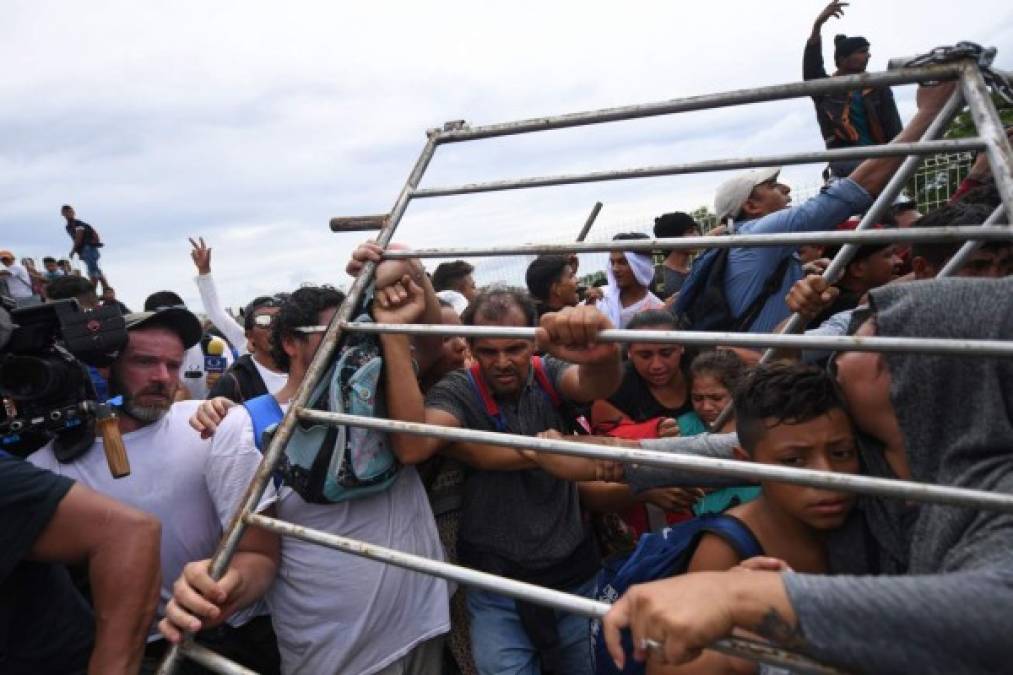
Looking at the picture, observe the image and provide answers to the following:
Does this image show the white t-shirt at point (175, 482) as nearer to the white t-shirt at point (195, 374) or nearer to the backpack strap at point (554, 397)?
the backpack strap at point (554, 397)

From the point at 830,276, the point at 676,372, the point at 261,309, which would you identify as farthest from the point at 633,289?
the point at 830,276

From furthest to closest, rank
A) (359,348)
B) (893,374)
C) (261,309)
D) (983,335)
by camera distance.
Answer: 1. (261,309)
2. (359,348)
3. (893,374)
4. (983,335)

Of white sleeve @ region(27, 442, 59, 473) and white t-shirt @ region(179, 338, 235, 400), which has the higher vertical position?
white t-shirt @ region(179, 338, 235, 400)

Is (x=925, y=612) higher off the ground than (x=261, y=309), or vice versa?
(x=261, y=309)

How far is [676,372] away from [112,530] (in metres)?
2.22

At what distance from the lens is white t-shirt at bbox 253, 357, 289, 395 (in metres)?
3.73

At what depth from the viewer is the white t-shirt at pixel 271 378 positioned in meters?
3.73

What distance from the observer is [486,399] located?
2377 millimetres

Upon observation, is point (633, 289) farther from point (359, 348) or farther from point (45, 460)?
point (45, 460)

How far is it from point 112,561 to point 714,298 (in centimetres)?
280

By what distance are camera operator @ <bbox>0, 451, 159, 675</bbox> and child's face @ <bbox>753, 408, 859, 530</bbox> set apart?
5.29 ft

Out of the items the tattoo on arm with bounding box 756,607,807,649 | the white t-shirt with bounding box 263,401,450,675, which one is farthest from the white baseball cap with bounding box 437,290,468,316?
the tattoo on arm with bounding box 756,607,807,649

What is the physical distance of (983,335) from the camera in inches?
42.9

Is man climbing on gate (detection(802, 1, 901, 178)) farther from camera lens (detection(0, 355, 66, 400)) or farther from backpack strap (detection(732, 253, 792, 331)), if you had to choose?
camera lens (detection(0, 355, 66, 400))
